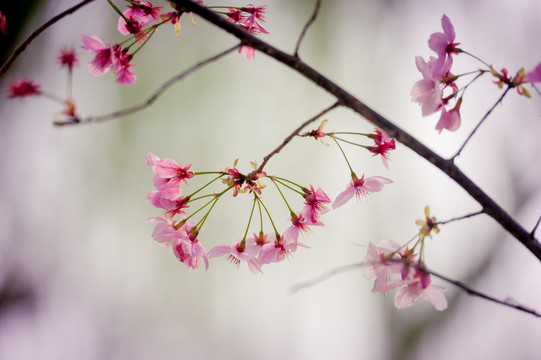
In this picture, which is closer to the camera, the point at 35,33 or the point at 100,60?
the point at 35,33

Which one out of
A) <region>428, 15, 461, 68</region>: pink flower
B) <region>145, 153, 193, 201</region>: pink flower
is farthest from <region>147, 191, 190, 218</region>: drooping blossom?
<region>428, 15, 461, 68</region>: pink flower

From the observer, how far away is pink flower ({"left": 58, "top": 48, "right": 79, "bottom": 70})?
59 centimetres

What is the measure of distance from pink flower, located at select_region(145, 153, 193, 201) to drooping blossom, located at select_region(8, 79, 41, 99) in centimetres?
15

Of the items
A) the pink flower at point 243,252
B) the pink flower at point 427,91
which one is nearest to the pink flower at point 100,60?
the pink flower at point 243,252

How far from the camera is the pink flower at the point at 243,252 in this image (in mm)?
533

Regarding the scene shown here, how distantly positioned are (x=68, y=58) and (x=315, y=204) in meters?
0.39

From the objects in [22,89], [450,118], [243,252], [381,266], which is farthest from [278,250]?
[22,89]

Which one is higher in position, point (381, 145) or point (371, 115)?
point (381, 145)

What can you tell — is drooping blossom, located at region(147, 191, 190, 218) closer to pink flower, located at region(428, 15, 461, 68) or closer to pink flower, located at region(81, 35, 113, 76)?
pink flower, located at region(81, 35, 113, 76)

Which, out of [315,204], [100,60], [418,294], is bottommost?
[418,294]

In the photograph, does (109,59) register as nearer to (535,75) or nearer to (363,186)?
Answer: (363,186)

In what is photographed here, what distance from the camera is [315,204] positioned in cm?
53

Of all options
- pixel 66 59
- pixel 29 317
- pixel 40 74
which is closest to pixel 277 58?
pixel 66 59

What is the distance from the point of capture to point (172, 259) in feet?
6.54
